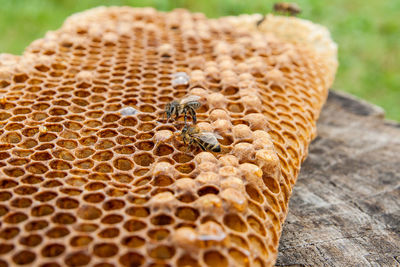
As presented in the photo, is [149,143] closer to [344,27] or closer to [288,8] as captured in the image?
[288,8]

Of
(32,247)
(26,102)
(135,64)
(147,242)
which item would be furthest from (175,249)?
(135,64)

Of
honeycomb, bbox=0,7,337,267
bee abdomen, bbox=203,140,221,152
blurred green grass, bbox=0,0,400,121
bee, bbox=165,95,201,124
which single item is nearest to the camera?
honeycomb, bbox=0,7,337,267

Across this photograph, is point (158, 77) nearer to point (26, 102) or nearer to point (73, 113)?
point (73, 113)

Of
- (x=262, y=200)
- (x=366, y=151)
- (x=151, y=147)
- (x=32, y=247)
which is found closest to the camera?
(x=32, y=247)

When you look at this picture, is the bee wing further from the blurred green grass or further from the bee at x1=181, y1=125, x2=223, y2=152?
the blurred green grass

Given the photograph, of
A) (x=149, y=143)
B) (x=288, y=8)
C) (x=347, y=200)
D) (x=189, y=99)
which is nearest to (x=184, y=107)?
(x=189, y=99)

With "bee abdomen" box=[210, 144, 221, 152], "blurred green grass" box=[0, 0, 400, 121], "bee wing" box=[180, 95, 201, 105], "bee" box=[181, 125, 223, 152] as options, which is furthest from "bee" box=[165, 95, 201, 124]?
"blurred green grass" box=[0, 0, 400, 121]

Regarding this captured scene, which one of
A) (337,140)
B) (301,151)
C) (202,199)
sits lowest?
(337,140)
